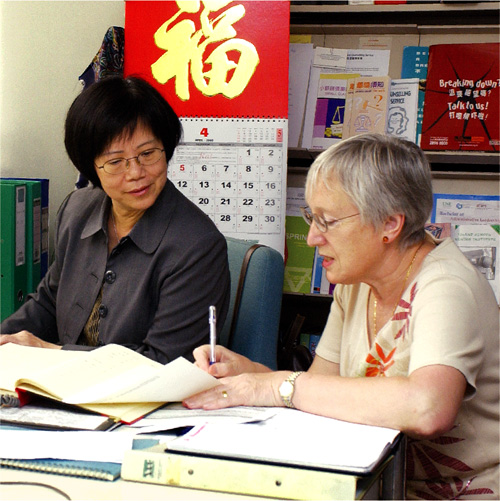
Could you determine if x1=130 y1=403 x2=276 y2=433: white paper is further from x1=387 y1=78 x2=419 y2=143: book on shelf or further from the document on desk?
x1=387 y1=78 x2=419 y2=143: book on shelf

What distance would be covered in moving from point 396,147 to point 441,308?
12.3 inches

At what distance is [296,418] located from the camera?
109 centimetres

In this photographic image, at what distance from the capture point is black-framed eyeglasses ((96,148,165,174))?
1731 mm

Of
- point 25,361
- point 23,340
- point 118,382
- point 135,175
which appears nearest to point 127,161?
point 135,175

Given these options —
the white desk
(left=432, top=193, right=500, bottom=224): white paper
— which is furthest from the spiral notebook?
(left=432, top=193, right=500, bottom=224): white paper

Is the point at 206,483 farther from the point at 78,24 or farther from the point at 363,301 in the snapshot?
the point at 78,24

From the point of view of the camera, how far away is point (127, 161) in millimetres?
1730

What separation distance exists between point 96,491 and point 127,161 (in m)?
1.00

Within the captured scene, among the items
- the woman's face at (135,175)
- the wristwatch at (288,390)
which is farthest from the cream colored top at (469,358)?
the woman's face at (135,175)

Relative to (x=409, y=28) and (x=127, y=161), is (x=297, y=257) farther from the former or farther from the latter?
(x=127, y=161)

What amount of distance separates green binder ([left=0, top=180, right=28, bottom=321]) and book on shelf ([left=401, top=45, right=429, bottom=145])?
1.57 m

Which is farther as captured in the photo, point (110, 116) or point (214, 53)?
point (214, 53)

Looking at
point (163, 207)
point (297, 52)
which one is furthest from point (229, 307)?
point (297, 52)

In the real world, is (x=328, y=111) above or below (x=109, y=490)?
above
